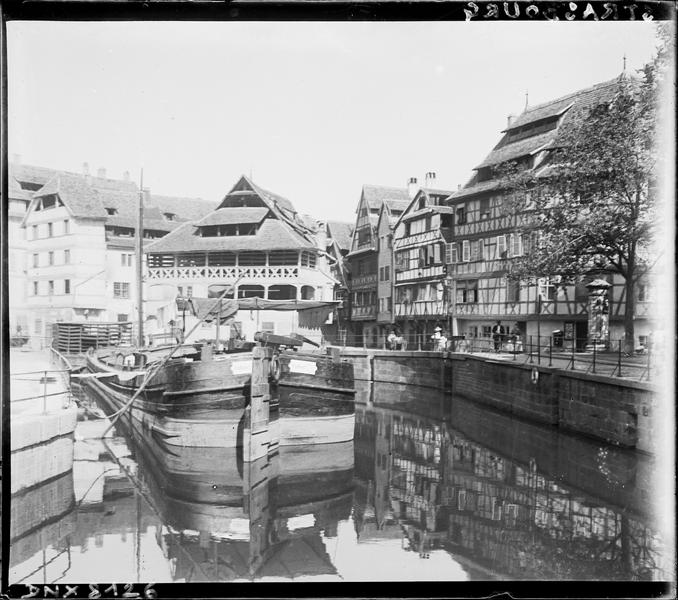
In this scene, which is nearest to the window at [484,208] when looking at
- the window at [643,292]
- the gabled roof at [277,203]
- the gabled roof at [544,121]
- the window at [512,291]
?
the gabled roof at [544,121]

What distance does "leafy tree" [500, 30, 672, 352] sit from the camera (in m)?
5.90

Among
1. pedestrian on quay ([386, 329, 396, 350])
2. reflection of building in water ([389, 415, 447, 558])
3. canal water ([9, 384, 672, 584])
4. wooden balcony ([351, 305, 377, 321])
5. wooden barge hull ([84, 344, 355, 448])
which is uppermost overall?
wooden balcony ([351, 305, 377, 321])

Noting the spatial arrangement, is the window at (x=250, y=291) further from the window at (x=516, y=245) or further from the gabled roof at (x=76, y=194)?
the window at (x=516, y=245)

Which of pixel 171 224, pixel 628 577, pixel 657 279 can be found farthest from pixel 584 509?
pixel 171 224

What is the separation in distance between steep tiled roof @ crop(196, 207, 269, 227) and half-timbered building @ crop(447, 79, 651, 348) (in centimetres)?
250

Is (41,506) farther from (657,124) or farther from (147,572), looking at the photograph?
(657,124)

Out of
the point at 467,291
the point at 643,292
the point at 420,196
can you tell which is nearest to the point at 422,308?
the point at 467,291

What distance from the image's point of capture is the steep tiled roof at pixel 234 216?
23.3ft

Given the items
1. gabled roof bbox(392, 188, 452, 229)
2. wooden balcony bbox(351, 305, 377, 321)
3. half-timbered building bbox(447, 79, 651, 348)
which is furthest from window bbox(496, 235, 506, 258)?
wooden balcony bbox(351, 305, 377, 321)

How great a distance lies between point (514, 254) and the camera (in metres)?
8.34

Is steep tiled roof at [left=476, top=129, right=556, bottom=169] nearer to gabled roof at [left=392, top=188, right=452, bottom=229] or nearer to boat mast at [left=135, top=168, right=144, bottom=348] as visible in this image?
gabled roof at [left=392, top=188, right=452, bottom=229]

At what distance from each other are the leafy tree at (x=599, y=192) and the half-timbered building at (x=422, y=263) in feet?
3.53

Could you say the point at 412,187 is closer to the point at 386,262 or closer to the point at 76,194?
the point at 386,262

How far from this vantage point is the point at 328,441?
1290 cm
